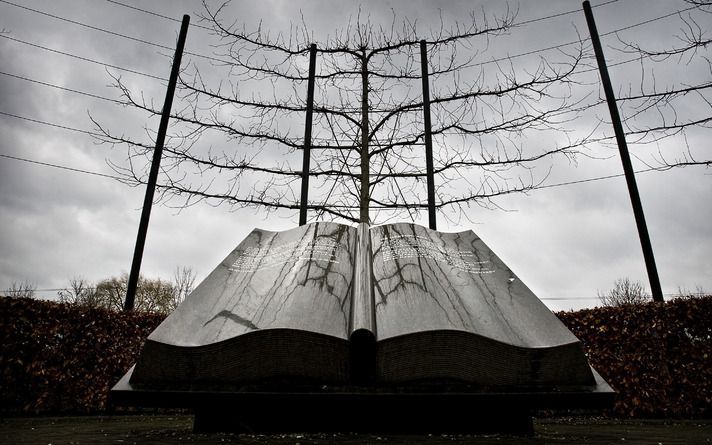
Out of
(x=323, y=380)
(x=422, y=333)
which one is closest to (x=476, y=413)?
(x=422, y=333)

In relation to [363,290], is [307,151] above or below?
above

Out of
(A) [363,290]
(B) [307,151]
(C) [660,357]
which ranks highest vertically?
(B) [307,151]

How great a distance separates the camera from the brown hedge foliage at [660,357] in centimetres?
537

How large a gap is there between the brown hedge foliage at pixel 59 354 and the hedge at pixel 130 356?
0.03 feet

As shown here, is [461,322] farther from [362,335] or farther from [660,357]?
[660,357]

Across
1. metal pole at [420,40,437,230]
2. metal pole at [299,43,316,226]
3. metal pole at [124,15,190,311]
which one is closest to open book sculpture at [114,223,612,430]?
metal pole at [299,43,316,226]

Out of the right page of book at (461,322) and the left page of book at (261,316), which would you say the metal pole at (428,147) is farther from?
the left page of book at (261,316)

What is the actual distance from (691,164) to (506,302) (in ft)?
21.5

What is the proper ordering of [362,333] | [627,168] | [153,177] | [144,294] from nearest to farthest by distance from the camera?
[362,333], [627,168], [153,177], [144,294]

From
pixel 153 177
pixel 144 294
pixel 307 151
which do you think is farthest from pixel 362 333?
pixel 144 294

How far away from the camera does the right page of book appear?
2.03 m

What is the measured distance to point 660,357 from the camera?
5520 millimetres

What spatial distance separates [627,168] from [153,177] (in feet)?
27.6

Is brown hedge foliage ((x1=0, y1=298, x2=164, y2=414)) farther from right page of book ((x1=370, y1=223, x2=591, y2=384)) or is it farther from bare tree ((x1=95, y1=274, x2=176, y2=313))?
bare tree ((x1=95, y1=274, x2=176, y2=313))
